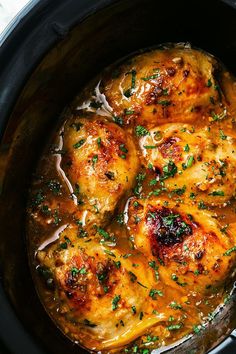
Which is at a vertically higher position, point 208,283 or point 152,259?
point 152,259

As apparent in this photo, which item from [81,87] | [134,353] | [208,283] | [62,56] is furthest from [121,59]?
[134,353]

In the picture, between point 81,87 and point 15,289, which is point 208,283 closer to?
point 15,289

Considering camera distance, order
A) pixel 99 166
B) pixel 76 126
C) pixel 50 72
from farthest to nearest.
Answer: pixel 76 126 < pixel 99 166 < pixel 50 72

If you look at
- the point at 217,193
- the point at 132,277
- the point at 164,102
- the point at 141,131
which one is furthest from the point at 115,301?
the point at 164,102

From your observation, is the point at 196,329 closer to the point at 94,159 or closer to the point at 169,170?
the point at 169,170

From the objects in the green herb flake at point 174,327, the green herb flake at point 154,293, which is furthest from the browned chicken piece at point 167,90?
the green herb flake at point 174,327

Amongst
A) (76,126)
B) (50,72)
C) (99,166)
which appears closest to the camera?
(50,72)

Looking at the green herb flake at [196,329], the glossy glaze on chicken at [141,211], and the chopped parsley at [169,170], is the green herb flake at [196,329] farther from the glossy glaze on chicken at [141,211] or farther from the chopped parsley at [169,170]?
the chopped parsley at [169,170]
